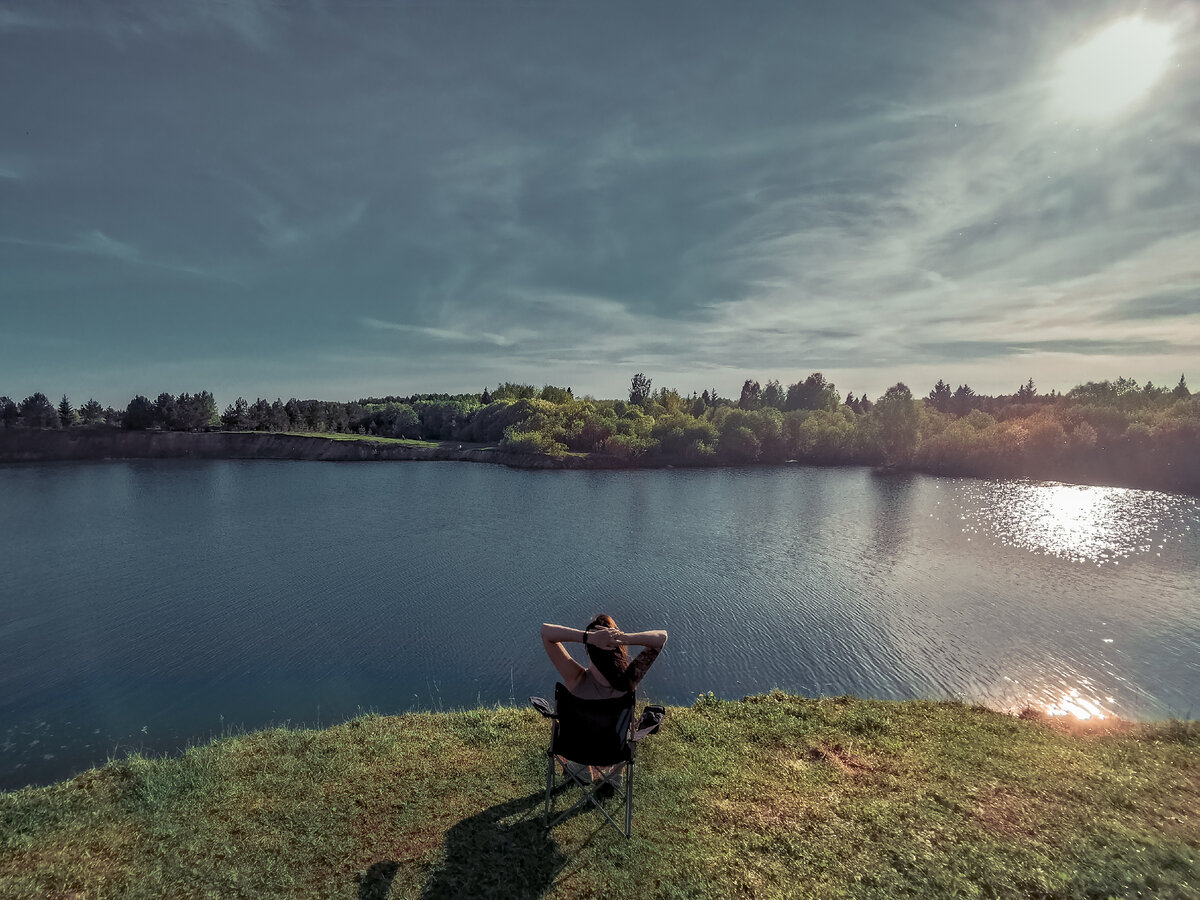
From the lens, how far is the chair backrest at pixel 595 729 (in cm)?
653

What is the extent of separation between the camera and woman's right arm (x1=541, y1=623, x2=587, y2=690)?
7008 millimetres

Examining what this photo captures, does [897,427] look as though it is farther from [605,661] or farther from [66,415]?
[66,415]

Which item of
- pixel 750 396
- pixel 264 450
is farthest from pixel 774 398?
pixel 264 450

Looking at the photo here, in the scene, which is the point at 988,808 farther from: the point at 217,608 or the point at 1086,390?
the point at 1086,390

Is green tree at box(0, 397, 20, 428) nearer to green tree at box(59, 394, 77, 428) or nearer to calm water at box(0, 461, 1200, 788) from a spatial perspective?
green tree at box(59, 394, 77, 428)

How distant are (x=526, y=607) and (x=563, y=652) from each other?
→ 17472mm

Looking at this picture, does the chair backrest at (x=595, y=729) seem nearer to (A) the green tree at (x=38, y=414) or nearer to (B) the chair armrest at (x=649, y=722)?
(B) the chair armrest at (x=649, y=722)

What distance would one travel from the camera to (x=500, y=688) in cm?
1631

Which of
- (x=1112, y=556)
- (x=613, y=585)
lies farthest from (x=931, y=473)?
(x=613, y=585)

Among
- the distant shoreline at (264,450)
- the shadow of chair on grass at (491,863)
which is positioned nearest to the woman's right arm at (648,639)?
the shadow of chair on grass at (491,863)

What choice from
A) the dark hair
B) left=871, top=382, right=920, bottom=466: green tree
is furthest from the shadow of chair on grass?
left=871, top=382, right=920, bottom=466: green tree

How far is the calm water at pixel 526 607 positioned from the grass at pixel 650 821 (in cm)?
713

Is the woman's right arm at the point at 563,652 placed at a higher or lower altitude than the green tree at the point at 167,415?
lower

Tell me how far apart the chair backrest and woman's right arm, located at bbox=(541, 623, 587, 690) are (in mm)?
365
